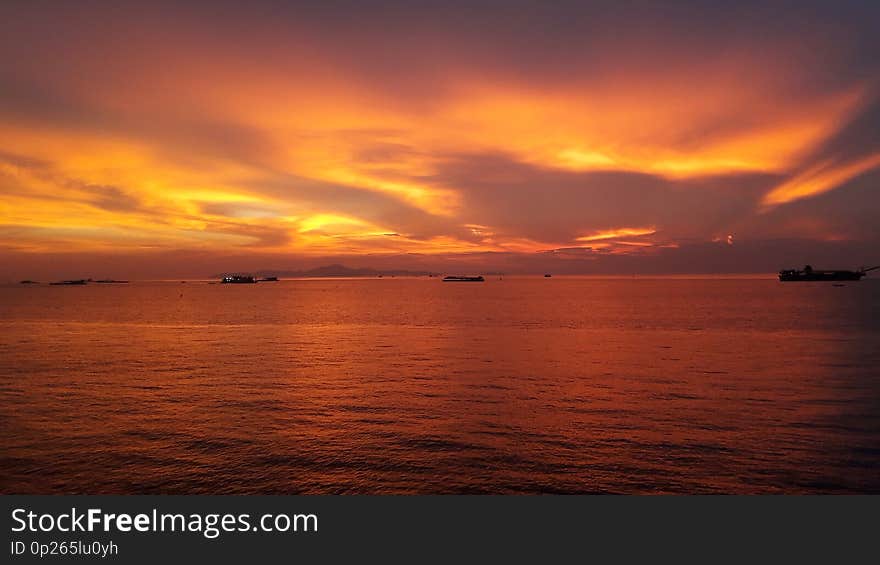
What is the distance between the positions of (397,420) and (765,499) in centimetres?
1688

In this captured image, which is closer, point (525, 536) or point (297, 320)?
point (525, 536)

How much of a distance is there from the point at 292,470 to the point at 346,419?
24.1ft

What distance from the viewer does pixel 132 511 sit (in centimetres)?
1325

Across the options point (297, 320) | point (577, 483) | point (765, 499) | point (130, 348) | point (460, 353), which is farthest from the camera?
point (297, 320)

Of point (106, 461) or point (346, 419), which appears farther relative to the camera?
point (346, 419)

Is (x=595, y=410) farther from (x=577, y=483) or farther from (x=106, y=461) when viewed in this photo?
(x=106, y=461)

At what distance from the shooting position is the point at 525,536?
14070mm

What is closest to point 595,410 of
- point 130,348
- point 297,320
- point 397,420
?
point 397,420

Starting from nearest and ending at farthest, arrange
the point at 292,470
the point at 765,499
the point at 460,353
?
the point at 765,499 → the point at 292,470 → the point at 460,353

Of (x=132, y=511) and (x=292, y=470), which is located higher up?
(x=132, y=511)

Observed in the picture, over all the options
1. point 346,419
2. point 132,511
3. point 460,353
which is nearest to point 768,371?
point 460,353

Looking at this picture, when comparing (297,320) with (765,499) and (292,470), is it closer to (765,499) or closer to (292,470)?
(292,470)

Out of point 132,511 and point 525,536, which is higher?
point 132,511

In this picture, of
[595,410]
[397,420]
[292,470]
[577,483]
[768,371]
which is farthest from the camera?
[768,371]
